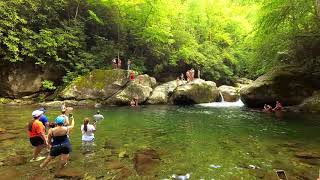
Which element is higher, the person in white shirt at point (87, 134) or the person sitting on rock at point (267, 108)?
the person sitting on rock at point (267, 108)

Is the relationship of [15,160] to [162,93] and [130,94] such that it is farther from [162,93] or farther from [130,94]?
[162,93]

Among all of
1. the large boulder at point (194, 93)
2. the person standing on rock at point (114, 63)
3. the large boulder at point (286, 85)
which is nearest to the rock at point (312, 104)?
the large boulder at point (286, 85)

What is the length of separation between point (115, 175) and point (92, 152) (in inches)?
119

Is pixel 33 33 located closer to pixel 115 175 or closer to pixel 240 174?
pixel 115 175

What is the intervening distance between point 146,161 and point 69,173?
2.72 metres

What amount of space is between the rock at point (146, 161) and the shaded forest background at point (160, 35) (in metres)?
16.0

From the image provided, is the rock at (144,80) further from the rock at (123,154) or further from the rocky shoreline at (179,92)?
the rock at (123,154)

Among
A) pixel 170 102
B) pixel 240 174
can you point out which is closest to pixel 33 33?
pixel 170 102

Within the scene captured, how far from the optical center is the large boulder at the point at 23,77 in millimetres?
31469

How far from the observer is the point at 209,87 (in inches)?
1385

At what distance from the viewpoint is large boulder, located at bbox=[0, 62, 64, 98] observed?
1239 inches

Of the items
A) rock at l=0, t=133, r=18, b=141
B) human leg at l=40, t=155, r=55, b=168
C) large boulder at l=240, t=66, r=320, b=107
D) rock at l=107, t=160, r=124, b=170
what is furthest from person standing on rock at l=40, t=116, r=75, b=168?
large boulder at l=240, t=66, r=320, b=107

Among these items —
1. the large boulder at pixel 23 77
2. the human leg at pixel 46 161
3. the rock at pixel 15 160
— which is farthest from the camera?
the large boulder at pixel 23 77

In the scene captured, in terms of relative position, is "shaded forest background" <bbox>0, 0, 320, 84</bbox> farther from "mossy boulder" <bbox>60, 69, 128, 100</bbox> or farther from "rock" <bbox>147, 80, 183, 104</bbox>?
"rock" <bbox>147, 80, 183, 104</bbox>
